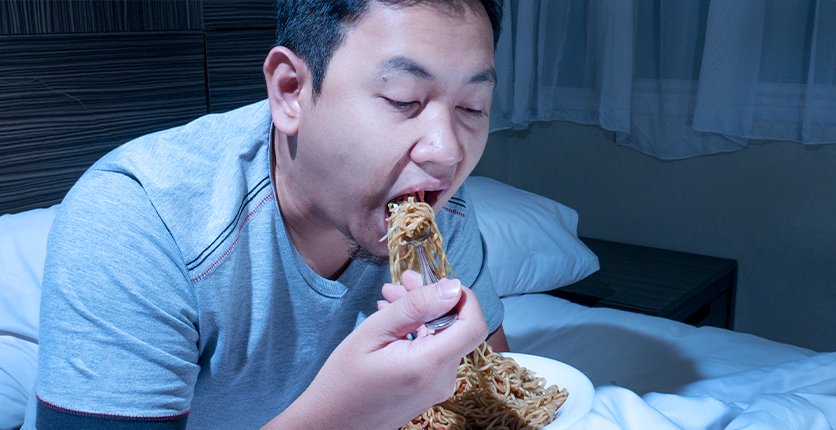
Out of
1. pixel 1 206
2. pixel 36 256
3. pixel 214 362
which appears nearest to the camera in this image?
pixel 214 362

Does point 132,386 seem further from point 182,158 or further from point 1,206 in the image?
point 1,206

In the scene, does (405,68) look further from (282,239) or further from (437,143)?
(282,239)

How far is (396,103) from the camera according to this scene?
1053 millimetres

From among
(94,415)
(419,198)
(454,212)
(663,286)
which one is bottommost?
(663,286)

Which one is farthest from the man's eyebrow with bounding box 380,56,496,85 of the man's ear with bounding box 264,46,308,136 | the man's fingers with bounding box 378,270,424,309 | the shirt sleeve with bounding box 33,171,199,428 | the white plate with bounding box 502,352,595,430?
the white plate with bounding box 502,352,595,430

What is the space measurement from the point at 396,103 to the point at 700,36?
6.56ft

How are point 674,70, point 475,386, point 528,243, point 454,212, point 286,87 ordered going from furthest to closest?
1. point 674,70
2. point 528,243
3. point 454,212
4. point 475,386
5. point 286,87

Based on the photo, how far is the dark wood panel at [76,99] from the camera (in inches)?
68.5

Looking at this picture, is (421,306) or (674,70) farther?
(674,70)

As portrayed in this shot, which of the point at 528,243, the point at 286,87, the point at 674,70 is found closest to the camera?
the point at 286,87

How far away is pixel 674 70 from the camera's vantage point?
278cm

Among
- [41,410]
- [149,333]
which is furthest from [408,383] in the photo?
[41,410]

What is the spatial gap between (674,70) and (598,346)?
48.1 inches

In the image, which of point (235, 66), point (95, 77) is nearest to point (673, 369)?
point (235, 66)
